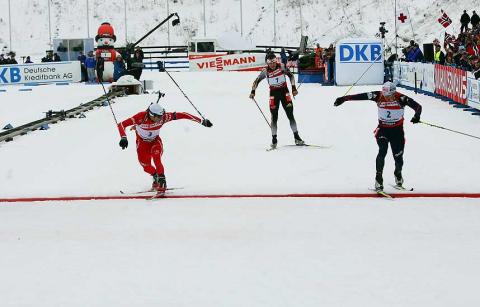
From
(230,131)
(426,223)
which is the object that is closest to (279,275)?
(426,223)

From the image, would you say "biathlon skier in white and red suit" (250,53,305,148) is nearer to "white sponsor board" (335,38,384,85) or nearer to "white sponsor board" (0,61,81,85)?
"white sponsor board" (335,38,384,85)

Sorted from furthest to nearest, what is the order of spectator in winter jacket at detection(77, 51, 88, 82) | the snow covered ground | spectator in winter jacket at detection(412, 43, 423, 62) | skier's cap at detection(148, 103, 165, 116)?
spectator in winter jacket at detection(77, 51, 88, 82), spectator in winter jacket at detection(412, 43, 423, 62), skier's cap at detection(148, 103, 165, 116), the snow covered ground

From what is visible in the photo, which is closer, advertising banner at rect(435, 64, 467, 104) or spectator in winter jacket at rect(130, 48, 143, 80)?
advertising banner at rect(435, 64, 467, 104)

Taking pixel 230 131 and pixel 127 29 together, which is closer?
pixel 230 131

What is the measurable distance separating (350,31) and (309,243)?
46.9 meters

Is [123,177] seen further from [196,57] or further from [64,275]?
[196,57]

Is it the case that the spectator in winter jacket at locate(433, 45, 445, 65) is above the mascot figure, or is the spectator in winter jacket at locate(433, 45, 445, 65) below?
below

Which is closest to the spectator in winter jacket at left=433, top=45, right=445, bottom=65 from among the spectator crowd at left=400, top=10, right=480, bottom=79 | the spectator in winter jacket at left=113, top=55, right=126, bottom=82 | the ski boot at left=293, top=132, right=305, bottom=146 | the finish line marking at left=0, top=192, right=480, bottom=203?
the spectator crowd at left=400, top=10, right=480, bottom=79

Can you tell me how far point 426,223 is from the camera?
8992mm

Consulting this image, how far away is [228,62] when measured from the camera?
47.1 meters

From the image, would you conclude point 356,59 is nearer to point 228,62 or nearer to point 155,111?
point 228,62

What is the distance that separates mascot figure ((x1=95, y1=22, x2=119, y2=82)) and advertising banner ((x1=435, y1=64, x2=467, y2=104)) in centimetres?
1763

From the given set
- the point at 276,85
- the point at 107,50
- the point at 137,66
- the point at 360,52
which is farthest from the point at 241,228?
the point at 107,50

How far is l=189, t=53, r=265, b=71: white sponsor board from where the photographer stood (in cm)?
4681
